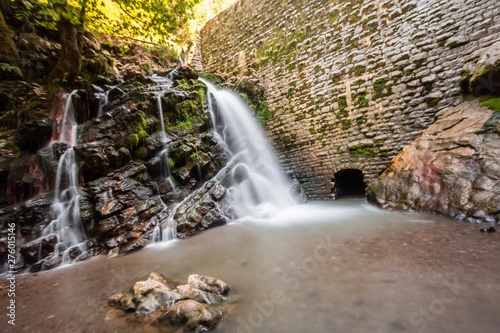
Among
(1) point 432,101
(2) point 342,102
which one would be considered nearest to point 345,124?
(2) point 342,102

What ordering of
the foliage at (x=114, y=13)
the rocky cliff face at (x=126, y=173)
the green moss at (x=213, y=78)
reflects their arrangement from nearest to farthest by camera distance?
the rocky cliff face at (x=126, y=173)
the foliage at (x=114, y=13)
the green moss at (x=213, y=78)

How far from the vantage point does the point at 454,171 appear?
3.87 m

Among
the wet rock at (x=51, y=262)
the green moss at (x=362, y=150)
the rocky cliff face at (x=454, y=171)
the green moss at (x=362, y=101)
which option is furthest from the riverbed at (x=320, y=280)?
the green moss at (x=362, y=101)

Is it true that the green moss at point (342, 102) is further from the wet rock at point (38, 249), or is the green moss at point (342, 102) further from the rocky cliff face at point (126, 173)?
the wet rock at point (38, 249)

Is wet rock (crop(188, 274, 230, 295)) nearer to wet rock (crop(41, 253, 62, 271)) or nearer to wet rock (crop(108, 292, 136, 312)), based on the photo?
wet rock (crop(108, 292, 136, 312))

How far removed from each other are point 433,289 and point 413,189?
125 inches

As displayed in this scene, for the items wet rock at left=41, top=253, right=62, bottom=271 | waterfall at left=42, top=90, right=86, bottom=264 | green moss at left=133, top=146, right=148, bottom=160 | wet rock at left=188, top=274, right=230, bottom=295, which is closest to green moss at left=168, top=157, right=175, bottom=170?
green moss at left=133, top=146, right=148, bottom=160

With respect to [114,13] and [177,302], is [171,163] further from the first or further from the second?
[114,13]

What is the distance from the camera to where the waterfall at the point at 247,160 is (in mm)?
6020

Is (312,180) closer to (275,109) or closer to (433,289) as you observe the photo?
(275,109)

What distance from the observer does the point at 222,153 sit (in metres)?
6.89

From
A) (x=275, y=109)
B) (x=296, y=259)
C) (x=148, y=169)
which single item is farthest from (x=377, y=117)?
(x=148, y=169)

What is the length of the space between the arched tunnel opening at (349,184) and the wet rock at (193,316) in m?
6.16

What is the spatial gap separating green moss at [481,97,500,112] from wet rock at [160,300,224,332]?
5590 mm
